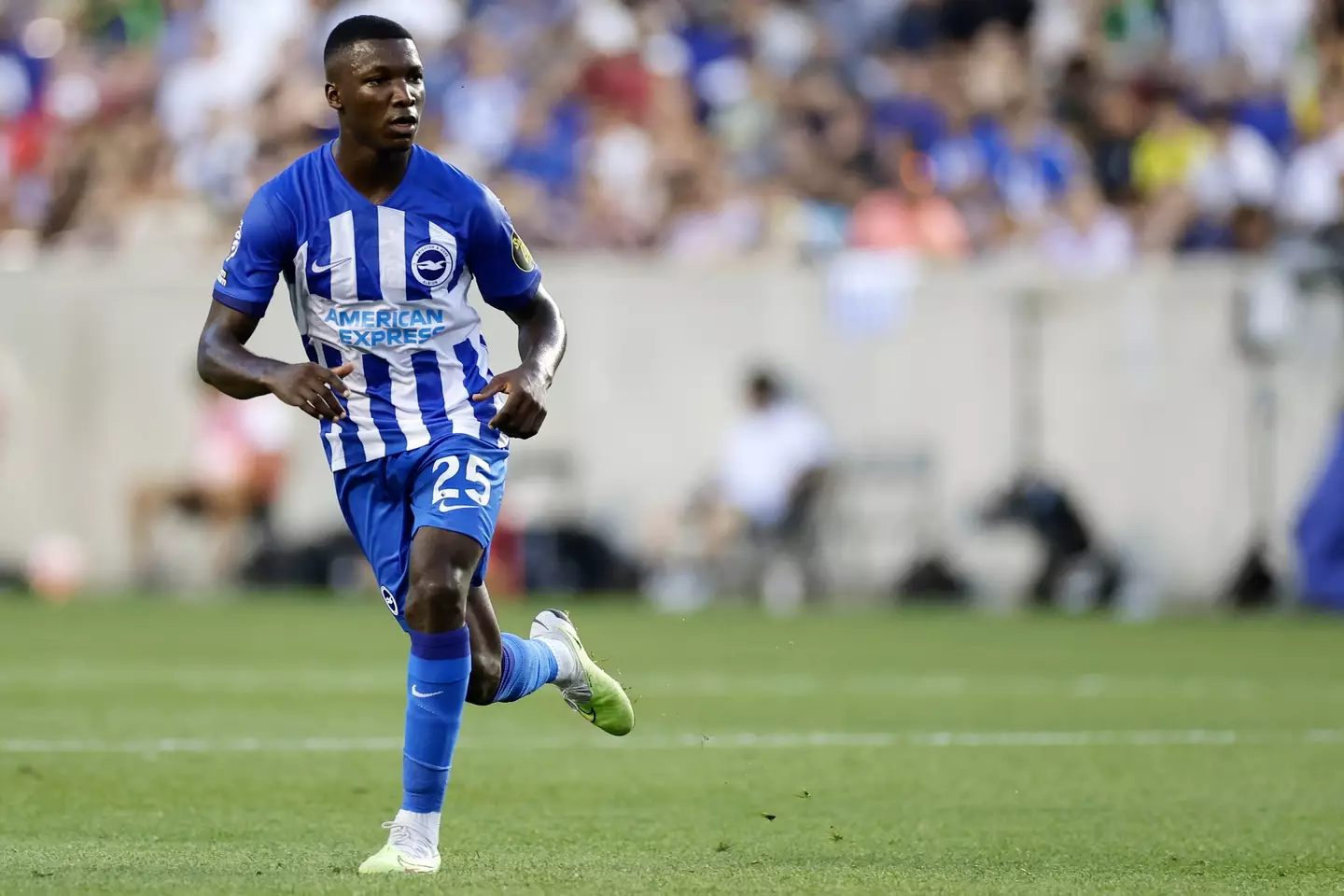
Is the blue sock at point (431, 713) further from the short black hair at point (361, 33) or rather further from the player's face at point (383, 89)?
the short black hair at point (361, 33)

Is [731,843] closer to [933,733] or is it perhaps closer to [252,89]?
[933,733]

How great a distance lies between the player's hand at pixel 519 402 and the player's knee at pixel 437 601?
40 centimetres

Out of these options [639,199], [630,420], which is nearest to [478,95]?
[639,199]

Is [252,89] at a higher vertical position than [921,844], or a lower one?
higher

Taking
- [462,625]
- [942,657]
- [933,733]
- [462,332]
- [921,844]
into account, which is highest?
[462,332]

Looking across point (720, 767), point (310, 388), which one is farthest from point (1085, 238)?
point (310, 388)

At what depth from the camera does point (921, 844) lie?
6602mm

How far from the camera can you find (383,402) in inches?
251

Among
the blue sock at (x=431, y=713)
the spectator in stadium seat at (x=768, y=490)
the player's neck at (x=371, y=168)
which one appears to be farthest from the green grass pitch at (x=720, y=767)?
the spectator in stadium seat at (x=768, y=490)

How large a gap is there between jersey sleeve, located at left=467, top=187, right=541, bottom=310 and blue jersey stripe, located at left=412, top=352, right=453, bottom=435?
238 mm

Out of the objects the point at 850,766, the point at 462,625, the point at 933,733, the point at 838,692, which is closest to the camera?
the point at 462,625

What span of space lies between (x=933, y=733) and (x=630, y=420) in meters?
9.18

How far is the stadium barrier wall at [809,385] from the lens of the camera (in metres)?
17.8

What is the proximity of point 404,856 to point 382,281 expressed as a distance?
1.54m
